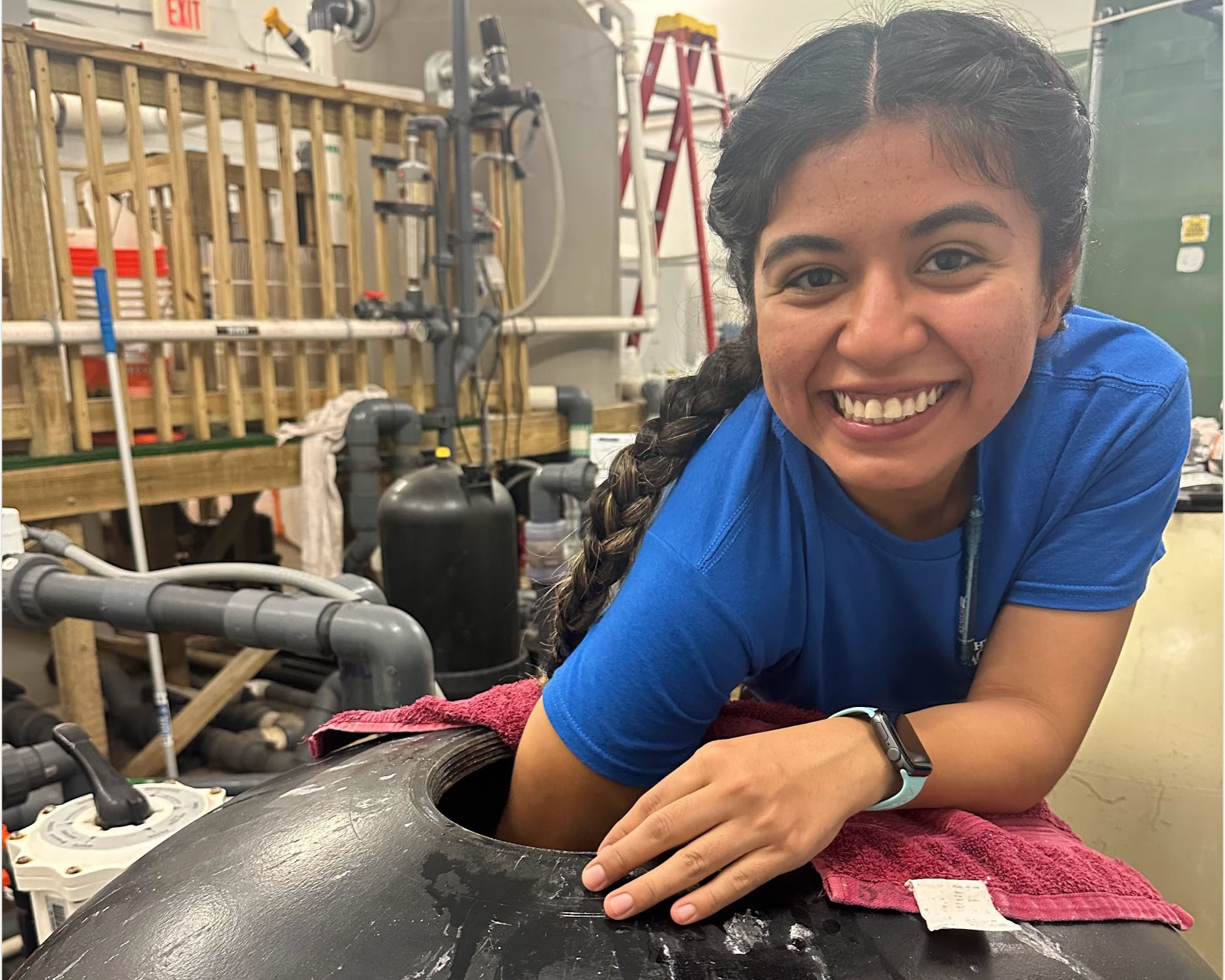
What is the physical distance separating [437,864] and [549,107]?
3.16m

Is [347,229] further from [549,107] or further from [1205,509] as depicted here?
[1205,509]

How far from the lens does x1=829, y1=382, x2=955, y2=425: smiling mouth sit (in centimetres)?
68

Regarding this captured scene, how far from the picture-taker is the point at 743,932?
0.58 meters

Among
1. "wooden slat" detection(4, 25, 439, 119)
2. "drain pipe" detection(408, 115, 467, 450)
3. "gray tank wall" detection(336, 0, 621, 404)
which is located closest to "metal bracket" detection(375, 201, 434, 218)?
"drain pipe" detection(408, 115, 467, 450)

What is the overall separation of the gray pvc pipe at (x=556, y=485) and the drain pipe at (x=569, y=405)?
2.08 feet

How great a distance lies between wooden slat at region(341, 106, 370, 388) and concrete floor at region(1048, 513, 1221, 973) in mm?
2184

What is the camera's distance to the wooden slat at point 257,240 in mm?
2438

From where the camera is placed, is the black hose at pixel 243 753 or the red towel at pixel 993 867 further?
the black hose at pixel 243 753

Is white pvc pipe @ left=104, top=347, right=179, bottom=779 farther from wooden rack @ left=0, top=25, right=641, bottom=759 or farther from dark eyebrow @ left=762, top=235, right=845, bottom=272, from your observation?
dark eyebrow @ left=762, top=235, right=845, bottom=272

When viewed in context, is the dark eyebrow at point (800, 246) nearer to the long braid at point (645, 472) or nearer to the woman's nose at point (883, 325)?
the woman's nose at point (883, 325)

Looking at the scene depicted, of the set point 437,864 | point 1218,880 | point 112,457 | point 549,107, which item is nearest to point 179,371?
point 112,457

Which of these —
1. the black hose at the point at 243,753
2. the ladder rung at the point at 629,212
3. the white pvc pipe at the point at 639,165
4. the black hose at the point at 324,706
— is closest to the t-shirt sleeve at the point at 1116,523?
the black hose at the point at 324,706

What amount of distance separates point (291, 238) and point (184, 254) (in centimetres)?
30

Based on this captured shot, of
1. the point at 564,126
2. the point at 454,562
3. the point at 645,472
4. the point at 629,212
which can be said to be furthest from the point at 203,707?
the point at 629,212
